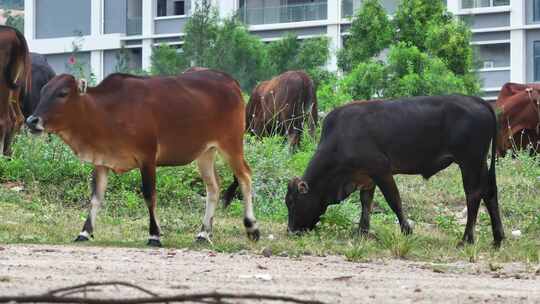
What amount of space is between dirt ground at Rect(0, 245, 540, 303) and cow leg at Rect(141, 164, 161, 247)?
1.79 ft

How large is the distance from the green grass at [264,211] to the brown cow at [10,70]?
513 millimetres

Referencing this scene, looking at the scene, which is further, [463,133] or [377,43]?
[377,43]

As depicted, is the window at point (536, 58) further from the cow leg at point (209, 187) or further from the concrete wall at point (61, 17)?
the cow leg at point (209, 187)

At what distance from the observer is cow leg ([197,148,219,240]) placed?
1327 centimetres

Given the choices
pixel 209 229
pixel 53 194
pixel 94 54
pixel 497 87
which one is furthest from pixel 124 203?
pixel 94 54

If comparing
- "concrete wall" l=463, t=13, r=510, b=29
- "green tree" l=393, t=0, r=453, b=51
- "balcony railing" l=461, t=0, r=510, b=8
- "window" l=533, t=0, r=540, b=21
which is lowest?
"green tree" l=393, t=0, r=453, b=51

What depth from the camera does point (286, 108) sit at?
69.3ft

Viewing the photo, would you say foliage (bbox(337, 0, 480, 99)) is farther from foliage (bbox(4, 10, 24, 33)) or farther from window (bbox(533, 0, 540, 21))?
foliage (bbox(4, 10, 24, 33))

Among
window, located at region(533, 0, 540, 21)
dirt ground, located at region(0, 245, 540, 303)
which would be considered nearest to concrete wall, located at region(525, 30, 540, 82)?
window, located at region(533, 0, 540, 21)

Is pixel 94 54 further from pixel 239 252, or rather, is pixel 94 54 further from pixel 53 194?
pixel 239 252

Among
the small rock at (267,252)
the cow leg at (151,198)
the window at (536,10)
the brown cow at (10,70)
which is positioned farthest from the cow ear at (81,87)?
the window at (536,10)

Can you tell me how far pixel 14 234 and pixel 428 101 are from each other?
412cm

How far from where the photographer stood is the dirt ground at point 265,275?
318 inches

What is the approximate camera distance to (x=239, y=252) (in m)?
12.0
